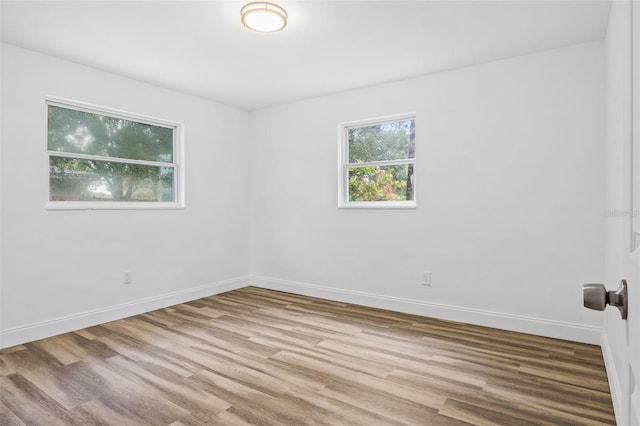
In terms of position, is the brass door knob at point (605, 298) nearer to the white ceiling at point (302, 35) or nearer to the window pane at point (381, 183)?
the white ceiling at point (302, 35)

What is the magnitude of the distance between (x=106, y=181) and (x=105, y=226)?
49 centimetres

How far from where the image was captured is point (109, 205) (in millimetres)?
3781

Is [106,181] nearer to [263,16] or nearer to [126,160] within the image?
[126,160]

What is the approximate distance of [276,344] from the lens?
10.1 ft

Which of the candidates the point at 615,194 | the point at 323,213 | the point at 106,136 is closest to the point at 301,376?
the point at 615,194

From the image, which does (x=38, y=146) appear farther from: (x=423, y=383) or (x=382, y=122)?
(x=423, y=383)

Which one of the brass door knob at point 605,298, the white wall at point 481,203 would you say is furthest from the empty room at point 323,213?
the brass door knob at point 605,298

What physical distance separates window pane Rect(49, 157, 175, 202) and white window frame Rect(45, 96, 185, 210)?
0.05 meters

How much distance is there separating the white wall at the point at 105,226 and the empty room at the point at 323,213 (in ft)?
0.06

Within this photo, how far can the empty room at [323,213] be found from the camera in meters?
2.34

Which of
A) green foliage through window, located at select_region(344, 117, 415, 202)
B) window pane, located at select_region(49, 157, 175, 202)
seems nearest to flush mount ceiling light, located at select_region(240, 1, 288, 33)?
green foliage through window, located at select_region(344, 117, 415, 202)

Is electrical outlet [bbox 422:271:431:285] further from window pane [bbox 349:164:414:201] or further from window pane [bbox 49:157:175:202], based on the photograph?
window pane [bbox 49:157:175:202]

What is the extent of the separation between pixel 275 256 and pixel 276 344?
2.09 m

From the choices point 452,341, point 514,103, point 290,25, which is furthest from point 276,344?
point 514,103
